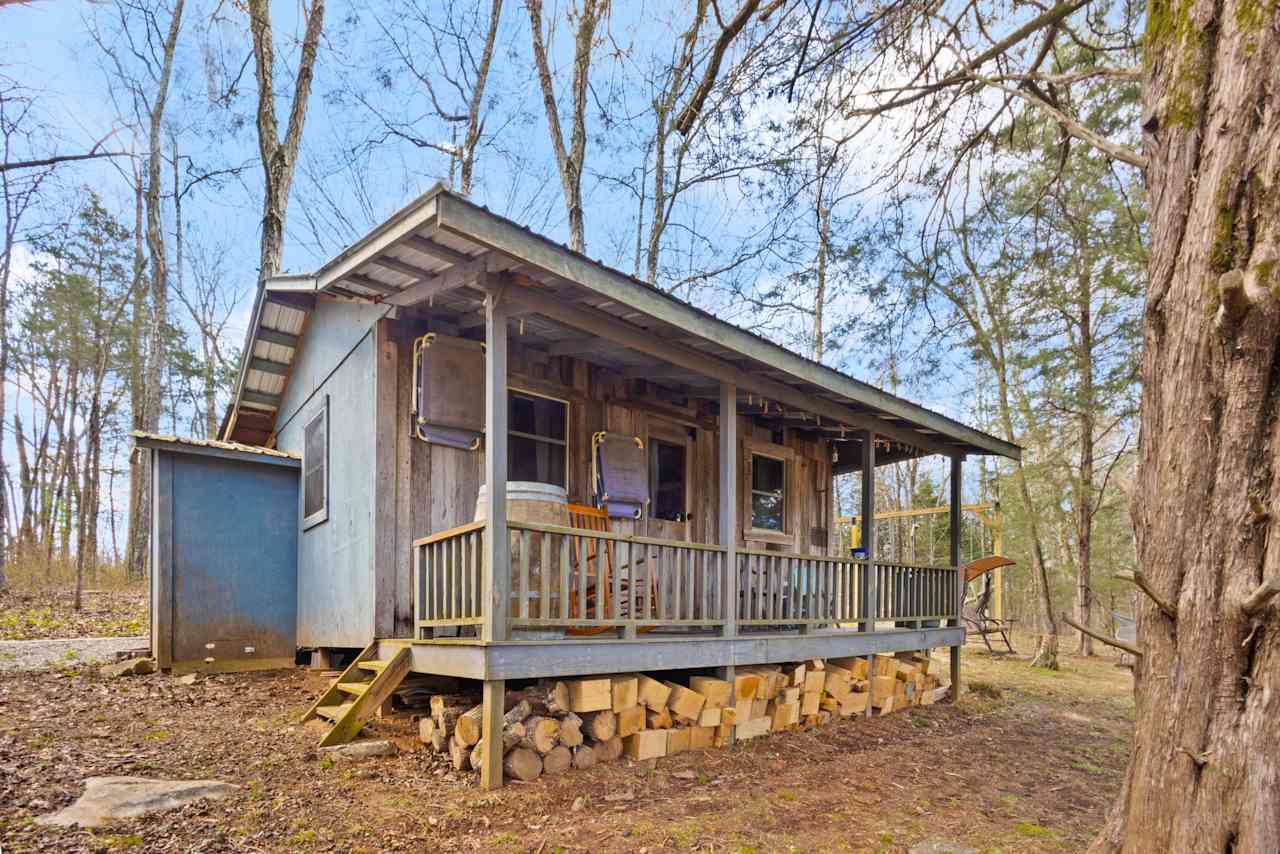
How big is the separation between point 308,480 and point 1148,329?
7449mm

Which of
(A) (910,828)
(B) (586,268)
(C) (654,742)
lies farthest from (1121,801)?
(B) (586,268)

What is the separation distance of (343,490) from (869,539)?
5008 mm

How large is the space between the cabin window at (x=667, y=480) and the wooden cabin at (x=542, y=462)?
0.02m

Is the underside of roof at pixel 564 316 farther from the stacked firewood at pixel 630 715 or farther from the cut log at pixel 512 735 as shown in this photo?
the cut log at pixel 512 735

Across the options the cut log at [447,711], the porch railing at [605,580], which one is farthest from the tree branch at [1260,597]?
the cut log at [447,711]

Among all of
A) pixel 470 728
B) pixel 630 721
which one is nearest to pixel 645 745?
pixel 630 721

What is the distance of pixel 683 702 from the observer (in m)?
5.29

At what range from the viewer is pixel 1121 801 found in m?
2.79

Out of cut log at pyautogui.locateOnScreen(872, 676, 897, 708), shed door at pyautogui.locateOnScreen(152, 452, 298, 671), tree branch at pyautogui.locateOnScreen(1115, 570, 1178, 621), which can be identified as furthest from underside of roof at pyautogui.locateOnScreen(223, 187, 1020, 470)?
tree branch at pyautogui.locateOnScreen(1115, 570, 1178, 621)

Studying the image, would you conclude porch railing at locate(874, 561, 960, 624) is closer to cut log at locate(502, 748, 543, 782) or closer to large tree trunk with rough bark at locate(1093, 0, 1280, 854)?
cut log at locate(502, 748, 543, 782)

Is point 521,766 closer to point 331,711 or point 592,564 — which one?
point 331,711

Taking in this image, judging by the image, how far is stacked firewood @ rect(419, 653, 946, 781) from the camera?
14.6ft

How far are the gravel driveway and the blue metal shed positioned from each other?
0.89 meters

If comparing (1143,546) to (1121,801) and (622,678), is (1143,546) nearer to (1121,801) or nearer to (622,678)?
(1121,801)
